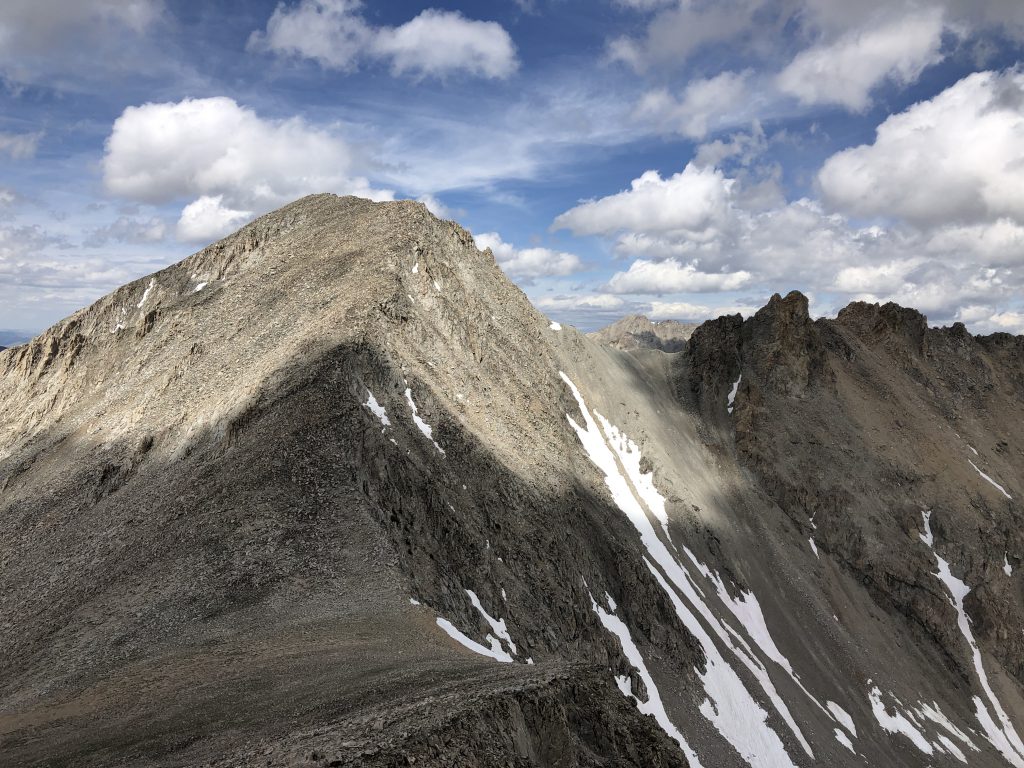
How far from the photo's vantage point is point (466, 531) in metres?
37.5

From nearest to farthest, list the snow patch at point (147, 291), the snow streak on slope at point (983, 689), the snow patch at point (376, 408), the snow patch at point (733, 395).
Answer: the snow patch at point (376, 408), the snow streak on slope at point (983, 689), the snow patch at point (147, 291), the snow patch at point (733, 395)

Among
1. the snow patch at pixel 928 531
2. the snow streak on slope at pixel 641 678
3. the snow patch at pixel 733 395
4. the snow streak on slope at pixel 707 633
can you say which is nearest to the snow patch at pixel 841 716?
the snow streak on slope at pixel 707 633

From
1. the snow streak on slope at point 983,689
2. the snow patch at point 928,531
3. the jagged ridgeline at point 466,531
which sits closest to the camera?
the jagged ridgeline at point 466,531

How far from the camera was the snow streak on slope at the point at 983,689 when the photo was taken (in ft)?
215

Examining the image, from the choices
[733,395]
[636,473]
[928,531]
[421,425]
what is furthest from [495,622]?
[928,531]

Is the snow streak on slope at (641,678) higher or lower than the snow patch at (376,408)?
lower

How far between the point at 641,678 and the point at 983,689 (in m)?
50.5

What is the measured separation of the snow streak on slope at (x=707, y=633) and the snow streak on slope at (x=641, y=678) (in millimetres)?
4727

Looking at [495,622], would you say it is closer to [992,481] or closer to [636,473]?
[636,473]

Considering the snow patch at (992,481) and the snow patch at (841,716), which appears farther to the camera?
the snow patch at (992,481)

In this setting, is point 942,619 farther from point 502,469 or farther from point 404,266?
point 404,266

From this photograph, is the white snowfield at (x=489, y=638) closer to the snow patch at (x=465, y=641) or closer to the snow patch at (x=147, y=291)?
the snow patch at (x=465, y=641)

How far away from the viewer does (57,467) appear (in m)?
49.5

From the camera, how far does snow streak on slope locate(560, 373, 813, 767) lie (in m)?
44.5
